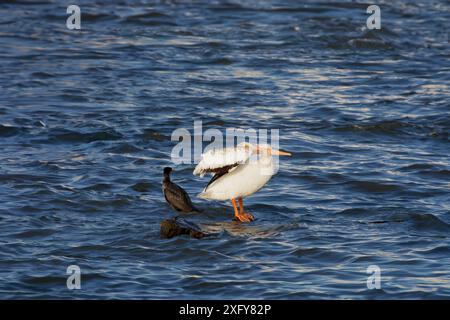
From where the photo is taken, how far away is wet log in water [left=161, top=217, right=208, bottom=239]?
11039mm

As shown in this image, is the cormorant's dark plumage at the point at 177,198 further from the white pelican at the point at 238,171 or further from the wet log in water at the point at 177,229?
the wet log in water at the point at 177,229

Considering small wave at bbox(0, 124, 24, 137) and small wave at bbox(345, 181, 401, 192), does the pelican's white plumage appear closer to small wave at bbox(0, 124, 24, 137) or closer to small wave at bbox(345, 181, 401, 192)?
small wave at bbox(345, 181, 401, 192)

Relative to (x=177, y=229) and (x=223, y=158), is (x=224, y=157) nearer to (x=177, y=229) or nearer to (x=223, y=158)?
(x=223, y=158)

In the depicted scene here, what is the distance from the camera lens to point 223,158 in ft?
38.4

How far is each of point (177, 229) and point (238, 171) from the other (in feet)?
3.53

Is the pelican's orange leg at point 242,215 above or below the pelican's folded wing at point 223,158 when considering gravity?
below

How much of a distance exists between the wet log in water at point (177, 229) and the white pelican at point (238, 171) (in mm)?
733

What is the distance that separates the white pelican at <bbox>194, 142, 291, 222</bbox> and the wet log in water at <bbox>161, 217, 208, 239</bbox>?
0.73 m


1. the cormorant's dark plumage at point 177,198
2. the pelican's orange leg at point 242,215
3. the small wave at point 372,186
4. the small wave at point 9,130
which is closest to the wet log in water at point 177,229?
the cormorant's dark plumage at point 177,198

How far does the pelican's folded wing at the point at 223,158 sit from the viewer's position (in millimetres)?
11695

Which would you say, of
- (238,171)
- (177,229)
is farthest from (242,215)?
(177,229)

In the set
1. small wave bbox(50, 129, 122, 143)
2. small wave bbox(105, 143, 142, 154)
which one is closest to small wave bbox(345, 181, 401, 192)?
small wave bbox(105, 143, 142, 154)

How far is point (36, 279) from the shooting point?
9.92 m

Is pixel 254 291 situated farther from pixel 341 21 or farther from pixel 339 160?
pixel 341 21
